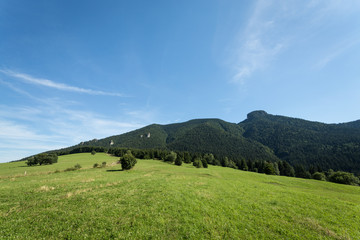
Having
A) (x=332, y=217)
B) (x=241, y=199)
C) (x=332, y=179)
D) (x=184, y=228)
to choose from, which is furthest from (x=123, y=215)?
(x=332, y=179)

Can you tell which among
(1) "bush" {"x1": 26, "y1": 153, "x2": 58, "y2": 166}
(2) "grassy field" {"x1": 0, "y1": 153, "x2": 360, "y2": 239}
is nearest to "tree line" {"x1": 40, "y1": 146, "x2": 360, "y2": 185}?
(1) "bush" {"x1": 26, "y1": 153, "x2": 58, "y2": 166}

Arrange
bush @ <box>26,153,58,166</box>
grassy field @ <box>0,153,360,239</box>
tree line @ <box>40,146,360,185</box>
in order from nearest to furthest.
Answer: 1. grassy field @ <box>0,153,360,239</box>
2. tree line @ <box>40,146,360,185</box>
3. bush @ <box>26,153,58,166</box>

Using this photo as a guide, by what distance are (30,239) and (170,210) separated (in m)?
9.80

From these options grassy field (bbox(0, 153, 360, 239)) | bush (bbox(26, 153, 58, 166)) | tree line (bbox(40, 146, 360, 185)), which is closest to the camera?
grassy field (bbox(0, 153, 360, 239))

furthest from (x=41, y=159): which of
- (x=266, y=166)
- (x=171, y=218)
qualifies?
(x=266, y=166)

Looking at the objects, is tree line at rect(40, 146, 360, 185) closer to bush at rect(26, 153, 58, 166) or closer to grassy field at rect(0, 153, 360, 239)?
bush at rect(26, 153, 58, 166)

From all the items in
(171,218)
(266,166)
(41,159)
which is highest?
(41,159)

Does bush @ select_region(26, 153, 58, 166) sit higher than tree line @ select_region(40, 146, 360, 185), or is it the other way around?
bush @ select_region(26, 153, 58, 166)

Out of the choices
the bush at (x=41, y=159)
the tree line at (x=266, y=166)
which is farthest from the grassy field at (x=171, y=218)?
the bush at (x=41, y=159)

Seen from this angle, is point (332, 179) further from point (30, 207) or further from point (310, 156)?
point (310, 156)

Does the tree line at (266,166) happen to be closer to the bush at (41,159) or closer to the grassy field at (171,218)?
the bush at (41,159)

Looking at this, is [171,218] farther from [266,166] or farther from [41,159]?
[41,159]

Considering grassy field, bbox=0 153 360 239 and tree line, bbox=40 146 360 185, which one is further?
tree line, bbox=40 146 360 185

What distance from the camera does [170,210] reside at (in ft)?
41.7
